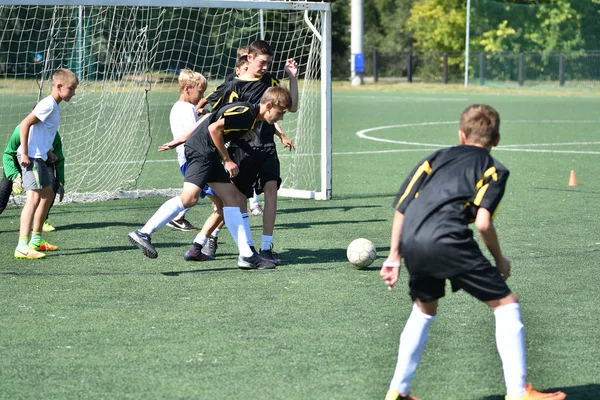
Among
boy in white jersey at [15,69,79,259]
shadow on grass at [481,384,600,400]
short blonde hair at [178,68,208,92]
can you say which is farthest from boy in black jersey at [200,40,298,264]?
shadow on grass at [481,384,600,400]

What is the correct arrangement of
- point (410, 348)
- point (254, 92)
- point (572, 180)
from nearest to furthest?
point (410, 348) → point (254, 92) → point (572, 180)

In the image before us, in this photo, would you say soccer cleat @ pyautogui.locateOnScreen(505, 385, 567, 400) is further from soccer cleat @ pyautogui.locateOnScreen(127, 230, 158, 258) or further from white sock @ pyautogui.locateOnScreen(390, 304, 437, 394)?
soccer cleat @ pyautogui.locateOnScreen(127, 230, 158, 258)

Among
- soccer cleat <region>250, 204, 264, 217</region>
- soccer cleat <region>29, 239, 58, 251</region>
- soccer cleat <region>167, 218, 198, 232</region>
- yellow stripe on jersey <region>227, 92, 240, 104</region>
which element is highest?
yellow stripe on jersey <region>227, 92, 240, 104</region>

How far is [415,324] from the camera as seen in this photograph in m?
4.33

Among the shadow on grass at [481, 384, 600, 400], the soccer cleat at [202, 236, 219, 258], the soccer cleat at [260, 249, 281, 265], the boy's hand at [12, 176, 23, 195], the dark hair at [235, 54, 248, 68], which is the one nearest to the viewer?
the shadow on grass at [481, 384, 600, 400]

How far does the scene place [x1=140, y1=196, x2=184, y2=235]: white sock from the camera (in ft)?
24.2

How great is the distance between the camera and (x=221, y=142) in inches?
287

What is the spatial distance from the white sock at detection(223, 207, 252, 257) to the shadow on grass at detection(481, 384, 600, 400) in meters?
3.27

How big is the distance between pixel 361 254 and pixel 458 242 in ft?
10.7

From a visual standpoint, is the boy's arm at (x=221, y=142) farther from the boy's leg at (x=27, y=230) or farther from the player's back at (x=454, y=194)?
the player's back at (x=454, y=194)

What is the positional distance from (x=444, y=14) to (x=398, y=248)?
5165 centimetres

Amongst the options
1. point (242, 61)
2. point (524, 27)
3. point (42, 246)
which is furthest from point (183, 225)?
point (524, 27)

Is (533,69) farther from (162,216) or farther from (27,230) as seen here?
(162,216)

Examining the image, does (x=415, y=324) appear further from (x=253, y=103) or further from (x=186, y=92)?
(x=186, y=92)
